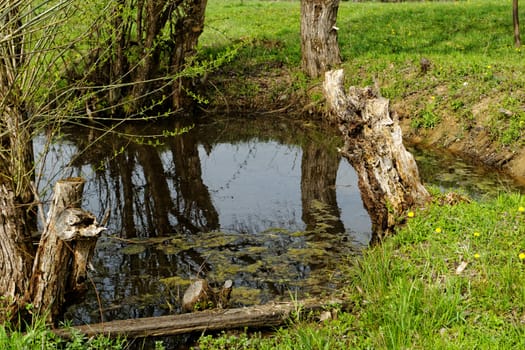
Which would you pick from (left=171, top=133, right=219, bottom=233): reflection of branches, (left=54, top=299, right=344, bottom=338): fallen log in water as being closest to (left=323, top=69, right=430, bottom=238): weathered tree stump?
(left=54, top=299, right=344, bottom=338): fallen log in water

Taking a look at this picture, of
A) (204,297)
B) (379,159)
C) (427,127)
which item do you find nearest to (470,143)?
(427,127)

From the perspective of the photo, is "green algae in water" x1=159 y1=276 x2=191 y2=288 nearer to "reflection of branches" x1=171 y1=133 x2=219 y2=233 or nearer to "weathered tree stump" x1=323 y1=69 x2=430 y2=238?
"reflection of branches" x1=171 y1=133 x2=219 y2=233

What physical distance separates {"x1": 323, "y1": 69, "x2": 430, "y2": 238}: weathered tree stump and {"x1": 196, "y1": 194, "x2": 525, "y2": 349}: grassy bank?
52cm

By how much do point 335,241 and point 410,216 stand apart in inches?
47.8

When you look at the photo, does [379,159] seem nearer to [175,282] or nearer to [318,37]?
[175,282]

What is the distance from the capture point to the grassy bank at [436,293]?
530cm

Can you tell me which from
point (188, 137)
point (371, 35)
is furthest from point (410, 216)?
point (371, 35)

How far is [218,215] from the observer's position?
938 cm

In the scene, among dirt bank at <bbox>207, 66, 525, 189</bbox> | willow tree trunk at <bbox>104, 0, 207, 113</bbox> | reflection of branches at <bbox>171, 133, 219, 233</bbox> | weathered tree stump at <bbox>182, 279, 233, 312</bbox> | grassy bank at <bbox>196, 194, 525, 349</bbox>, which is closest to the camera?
grassy bank at <bbox>196, 194, 525, 349</bbox>

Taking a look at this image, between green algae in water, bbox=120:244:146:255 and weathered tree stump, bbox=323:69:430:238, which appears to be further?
green algae in water, bbox=120:244:146:255

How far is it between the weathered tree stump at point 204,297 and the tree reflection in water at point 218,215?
0.35 meters

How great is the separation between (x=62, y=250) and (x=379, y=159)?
3740 millimetres

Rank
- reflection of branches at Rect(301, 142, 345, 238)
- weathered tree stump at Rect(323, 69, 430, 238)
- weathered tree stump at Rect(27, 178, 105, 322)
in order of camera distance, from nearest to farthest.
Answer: weathered tree stump at Rect(27, 178, 105, 322)
weathered tree stump at Rect(323, 69, 430, 238)
reflection of branches at Rect(301, 142, 345, 238)

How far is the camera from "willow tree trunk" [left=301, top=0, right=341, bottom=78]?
15359 millimetres
